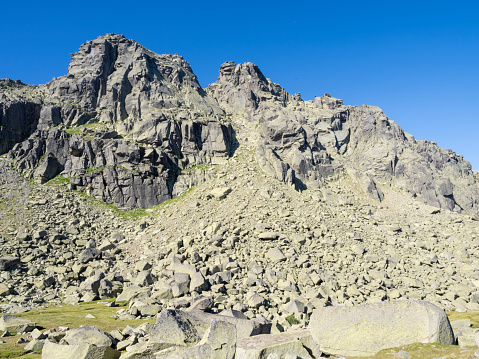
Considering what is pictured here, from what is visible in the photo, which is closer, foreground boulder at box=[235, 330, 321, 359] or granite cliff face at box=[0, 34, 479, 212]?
foreground boulder at box=[235, 330, 321, 359]

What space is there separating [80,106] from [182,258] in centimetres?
5071

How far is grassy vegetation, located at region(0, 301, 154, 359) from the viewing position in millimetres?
17344

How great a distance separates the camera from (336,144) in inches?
3307

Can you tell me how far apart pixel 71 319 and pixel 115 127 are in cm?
5057

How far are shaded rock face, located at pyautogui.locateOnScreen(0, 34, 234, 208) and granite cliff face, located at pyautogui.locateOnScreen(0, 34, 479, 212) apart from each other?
0.22 metres

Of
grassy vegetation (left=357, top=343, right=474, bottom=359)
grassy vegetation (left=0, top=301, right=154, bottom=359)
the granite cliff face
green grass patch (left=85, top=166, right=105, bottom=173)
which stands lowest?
grassy vegetation (left=0, top=301, right=154, bottom=359)

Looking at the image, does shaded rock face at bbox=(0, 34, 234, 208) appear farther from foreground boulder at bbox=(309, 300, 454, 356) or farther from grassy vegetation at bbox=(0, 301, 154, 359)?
foreground boulder at bbox=(309, 300, 454, 356)

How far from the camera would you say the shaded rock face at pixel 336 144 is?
67.6 meters

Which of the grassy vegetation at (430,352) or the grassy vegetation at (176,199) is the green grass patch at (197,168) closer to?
the grassy vegetation at (176,199)

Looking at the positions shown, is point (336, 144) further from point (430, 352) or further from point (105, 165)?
point (430, 352)

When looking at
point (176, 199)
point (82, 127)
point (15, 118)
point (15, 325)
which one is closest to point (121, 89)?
point (82, 127)

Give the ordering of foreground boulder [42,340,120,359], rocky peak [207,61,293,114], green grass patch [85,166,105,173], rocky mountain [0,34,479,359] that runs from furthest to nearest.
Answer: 1. rocky peak [207,61,293,114]
2. green grass patch [85,166,105,173]
3. rocky mountain [0,34,479,359]
4. foreground boulder [42,340,120,359]

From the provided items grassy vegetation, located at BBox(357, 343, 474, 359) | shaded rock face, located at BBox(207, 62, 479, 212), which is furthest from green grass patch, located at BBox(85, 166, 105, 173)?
grassy vegetation, located at BBox(357, 343, 474, 359)

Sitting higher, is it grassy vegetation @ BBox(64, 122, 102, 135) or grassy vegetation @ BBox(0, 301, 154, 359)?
grassy vegetation @ BBox(64, 122, 102, 135)
